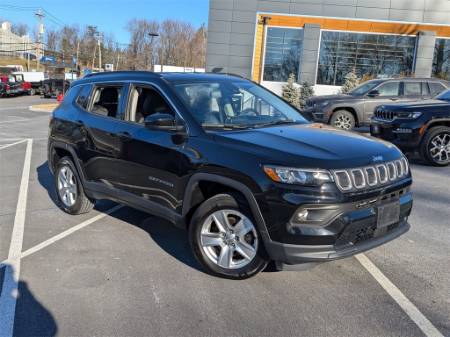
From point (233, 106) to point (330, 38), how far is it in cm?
2316

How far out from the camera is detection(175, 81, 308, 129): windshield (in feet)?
13.9

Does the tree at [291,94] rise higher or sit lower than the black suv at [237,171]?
higher

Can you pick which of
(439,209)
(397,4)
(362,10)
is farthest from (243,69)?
(439,209)

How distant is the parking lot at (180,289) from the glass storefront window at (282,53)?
21719mm

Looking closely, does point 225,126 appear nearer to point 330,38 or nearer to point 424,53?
point 330,38

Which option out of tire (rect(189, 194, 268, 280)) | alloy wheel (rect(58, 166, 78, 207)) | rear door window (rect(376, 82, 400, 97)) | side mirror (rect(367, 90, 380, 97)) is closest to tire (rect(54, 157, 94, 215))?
alloy wheel (rect(58, 166, 78, 207))

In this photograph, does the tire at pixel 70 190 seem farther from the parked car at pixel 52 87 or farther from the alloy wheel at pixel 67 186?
the parked car at pixel 52 87

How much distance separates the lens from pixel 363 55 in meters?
25.9

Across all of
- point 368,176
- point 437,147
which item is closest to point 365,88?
point 437,147

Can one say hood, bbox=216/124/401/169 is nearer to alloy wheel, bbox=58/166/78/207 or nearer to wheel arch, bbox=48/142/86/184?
wheel arch, bbox=48/142/86/184

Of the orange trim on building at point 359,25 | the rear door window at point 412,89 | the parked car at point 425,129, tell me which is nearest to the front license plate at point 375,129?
the parked car at point 425,129

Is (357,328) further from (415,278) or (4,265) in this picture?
(4,265)

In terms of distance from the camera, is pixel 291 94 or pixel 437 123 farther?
pixel 291 94

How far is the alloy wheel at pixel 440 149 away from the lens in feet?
29.2
